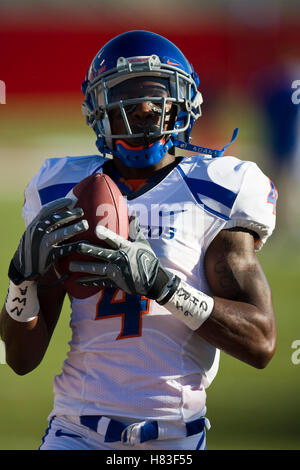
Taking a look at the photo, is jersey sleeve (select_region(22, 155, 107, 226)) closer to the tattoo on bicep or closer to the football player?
the football player

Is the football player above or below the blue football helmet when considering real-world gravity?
below

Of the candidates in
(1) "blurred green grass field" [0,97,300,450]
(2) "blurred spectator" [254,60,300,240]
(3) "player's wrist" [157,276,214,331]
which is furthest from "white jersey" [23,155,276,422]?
(2) "blurred spectator" [254,60,300,240]

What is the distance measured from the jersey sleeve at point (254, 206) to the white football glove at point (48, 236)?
1.56 ft

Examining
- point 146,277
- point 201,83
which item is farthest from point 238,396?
point 201,83

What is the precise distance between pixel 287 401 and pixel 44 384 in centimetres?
129

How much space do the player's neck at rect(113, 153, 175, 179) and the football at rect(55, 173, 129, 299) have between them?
33 centimetres

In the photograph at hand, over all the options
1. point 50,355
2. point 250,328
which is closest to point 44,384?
point 50,355

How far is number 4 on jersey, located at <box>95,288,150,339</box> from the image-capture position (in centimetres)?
190

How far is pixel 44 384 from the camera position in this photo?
399 centimetres

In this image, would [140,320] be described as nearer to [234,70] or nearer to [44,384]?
[44,384]

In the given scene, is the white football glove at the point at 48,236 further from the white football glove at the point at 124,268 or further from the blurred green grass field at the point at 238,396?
the blurred green grass field at the point at 238,396

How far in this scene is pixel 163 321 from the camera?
1.91 metres

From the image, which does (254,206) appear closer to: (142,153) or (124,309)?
(142,153)

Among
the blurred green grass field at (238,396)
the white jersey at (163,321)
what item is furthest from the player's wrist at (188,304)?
the blurred green grass field at (238,396)
